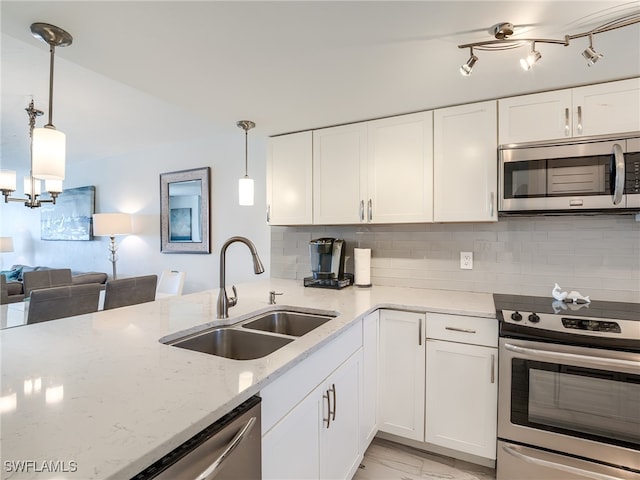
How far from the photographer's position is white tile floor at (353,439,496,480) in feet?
5.84

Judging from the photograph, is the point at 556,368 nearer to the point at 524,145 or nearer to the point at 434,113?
the point at 524,145

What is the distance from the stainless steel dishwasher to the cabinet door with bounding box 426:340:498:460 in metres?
1.25

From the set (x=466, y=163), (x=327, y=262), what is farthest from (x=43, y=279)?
(x=466, y=163)

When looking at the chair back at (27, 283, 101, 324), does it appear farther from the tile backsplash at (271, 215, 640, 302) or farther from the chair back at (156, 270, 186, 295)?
the tile backsplash at (271, 215, 640, 302)

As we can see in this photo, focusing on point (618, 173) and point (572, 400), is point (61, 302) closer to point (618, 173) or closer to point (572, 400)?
point (572, 400)

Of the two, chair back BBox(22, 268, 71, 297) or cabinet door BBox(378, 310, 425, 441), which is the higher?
chair back BBox(22, 268, 71, 297)

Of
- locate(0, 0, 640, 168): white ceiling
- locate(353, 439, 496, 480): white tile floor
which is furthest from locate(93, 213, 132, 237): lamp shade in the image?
locate(353, 439, 496, 480): white tile floor

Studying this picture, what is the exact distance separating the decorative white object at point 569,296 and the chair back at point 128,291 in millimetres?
2923

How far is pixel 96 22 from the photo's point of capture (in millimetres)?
1261

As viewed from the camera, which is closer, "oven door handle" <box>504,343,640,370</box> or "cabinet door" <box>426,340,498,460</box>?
"oven door handle" <box>504,343,640,370</box>

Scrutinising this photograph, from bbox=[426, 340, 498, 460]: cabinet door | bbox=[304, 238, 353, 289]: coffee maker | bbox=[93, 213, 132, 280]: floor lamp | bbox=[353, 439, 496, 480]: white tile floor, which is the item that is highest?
bbox=[93, 213, 132, 280]: floor lamp

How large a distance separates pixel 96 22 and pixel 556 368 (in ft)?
8.21

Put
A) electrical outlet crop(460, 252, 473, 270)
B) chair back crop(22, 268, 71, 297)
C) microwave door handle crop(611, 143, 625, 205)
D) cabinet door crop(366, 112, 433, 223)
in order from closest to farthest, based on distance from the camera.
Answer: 1. microwave door handle crop(611, 143, 625, 205)
2. cabinet door crop(366, 112, 433, 223)
3. electrical outlet crop(460, 252, 473, 270)
4. chair back crop(22, 268, 71, 297)

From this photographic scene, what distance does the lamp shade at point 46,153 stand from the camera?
1.35 m
